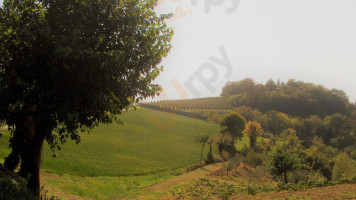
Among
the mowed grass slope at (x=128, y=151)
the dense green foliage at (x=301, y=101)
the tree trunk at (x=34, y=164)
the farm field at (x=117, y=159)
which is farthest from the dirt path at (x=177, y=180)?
the dense green foliage at (x=301, y=101)

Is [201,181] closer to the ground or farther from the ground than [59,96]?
closer to the ground

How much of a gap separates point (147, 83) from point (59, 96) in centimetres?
408

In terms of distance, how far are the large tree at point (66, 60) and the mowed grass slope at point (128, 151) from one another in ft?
56.8

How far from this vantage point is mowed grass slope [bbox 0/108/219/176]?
29456 millimetres

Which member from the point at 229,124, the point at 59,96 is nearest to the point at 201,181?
the point at 59,96

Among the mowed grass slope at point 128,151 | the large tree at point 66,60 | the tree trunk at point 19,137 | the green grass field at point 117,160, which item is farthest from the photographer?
the mowed grass slope at point 128,151

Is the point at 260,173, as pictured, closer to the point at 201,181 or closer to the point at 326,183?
the point at 201,181

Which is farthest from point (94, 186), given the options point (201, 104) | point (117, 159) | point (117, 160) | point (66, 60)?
point (201, 104)

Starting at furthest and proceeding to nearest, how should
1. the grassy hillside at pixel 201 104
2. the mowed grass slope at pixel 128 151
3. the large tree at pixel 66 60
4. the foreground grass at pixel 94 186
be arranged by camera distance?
the grassy hillside at pixel 201 104 < the mowed grass slope at pixel 128 151 < the foreground grass at pixel 94 186 < the large tree at pixel 66 60

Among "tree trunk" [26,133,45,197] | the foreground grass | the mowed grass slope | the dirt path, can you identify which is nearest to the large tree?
"tree trunk" [26,133,45,197]

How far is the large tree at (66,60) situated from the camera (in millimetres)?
9922

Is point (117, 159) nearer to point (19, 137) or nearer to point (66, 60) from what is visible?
point (19, 137)

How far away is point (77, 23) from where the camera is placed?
10.3 metres

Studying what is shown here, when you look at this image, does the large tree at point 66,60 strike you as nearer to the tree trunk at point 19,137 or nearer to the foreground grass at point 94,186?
the tree trunk at point 19,137
